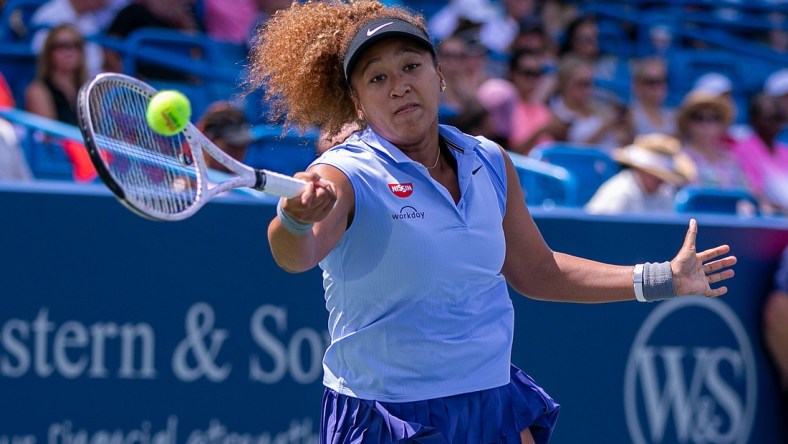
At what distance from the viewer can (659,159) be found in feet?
22.3

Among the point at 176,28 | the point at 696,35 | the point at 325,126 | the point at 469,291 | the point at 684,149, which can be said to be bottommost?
the point at 469,291

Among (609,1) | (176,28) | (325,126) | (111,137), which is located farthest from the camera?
(609,1)

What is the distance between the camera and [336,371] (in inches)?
118

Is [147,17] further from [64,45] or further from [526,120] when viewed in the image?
[526,120]

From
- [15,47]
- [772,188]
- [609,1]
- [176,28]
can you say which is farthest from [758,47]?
[15,47]

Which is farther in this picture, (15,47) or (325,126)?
(15,47)

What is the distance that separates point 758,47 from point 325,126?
31.0 feet

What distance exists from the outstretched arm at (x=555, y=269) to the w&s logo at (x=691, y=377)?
2439 millimetres

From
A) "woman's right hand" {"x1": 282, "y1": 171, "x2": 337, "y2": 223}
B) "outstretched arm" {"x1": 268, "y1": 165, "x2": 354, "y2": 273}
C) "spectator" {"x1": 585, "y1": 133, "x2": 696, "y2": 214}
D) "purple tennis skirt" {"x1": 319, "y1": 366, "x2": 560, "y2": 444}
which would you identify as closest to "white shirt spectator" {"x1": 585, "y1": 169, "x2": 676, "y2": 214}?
"spectator" {"x1": 585, "y1": 133, "x2": 696, "y2": 214}

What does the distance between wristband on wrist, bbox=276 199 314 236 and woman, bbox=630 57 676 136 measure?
20.6 feet

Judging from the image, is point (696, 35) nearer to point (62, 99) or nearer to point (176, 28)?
point (176, 28)

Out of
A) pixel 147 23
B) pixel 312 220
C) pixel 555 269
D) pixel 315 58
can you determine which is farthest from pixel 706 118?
pixel 312 220

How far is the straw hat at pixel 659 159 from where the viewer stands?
6.63 meters

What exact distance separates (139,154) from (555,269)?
1.21m
